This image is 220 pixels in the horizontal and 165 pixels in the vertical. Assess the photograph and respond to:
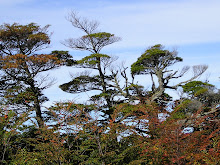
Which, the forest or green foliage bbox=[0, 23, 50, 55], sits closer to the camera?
the forest

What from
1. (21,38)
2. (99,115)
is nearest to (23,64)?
(21,38)

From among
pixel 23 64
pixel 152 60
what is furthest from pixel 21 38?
pixel 152 60

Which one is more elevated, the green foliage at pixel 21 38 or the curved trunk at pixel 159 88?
the green foliage at pixel 21 38

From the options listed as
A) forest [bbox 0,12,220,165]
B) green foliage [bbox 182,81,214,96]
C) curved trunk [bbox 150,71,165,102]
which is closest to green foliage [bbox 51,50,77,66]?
forest [bbox 0,12,220,165]

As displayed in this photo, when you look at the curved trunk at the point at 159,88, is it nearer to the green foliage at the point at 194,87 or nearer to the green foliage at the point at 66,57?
the green foliage at the point at 194,87

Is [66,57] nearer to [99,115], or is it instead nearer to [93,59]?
[93,59]

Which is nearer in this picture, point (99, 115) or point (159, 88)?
point (99, 115)

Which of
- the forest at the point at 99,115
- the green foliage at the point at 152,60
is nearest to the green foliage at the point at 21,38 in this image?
the forest at the point at 99,115

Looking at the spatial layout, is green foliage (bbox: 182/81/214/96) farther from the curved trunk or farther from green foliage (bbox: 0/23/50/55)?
green foliage (bbox: 0/23/50/55)

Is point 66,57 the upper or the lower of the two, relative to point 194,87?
upper

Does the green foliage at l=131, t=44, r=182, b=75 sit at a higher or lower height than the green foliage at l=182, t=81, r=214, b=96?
higher

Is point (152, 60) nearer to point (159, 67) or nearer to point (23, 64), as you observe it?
point (159, 67)

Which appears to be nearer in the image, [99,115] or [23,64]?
[99,115]

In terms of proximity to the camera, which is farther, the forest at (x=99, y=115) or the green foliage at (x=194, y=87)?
the green foliage at (x=194, y=87)
